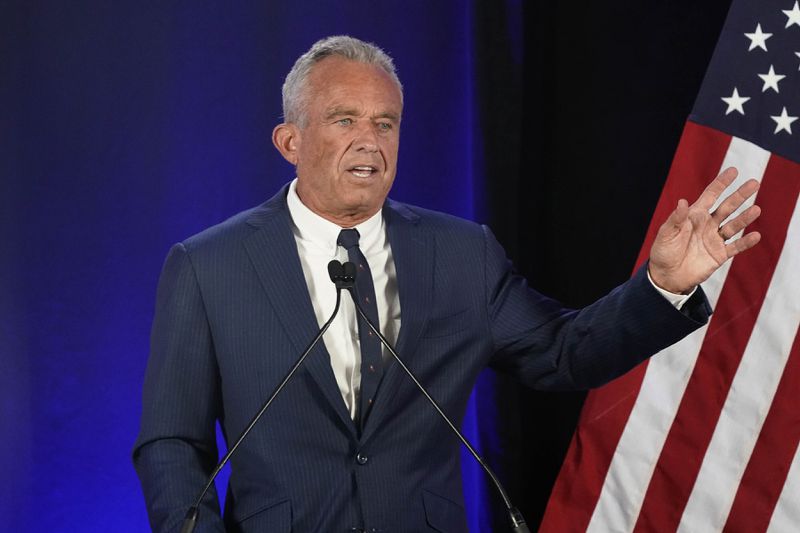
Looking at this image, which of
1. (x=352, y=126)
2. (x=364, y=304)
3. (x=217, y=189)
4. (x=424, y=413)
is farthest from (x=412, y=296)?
(x=217, y=189)

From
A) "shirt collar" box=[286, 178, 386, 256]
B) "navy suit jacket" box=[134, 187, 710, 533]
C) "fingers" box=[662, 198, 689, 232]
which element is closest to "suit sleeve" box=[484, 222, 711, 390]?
"navy suit jacket" box=[134, 187, 710, 533]

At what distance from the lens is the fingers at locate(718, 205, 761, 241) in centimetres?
174

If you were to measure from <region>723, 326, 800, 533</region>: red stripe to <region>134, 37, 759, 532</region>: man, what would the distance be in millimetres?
635

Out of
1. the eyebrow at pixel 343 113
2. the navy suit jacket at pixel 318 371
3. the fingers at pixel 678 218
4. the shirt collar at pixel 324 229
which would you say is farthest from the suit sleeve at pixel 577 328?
the eyebrow at pixel 343 113

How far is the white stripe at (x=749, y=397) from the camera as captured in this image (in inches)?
93.4

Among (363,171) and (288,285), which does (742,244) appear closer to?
(363,171)

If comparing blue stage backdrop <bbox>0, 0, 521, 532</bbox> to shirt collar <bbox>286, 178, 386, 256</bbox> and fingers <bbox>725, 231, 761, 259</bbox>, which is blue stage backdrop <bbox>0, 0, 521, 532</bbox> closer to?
shirt collar <bbox>286, 178, 386, 256</bbox>

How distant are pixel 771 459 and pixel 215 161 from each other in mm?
1660

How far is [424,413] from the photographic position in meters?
1.96

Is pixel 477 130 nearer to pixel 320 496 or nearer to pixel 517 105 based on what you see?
pixel 517 105

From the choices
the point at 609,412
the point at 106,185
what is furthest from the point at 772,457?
the point at 106,185

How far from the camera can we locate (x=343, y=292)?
2.01 m

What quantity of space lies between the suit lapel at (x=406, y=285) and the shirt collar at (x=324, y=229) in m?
0.03

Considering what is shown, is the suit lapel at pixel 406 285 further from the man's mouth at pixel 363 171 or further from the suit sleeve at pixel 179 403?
the suit sleeve at pixel 179 403
